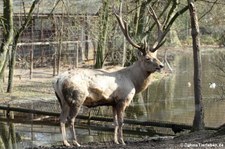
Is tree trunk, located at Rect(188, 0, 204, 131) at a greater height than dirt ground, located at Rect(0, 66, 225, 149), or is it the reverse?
tree trunk, located at Rect(188, 0, 204, 131)

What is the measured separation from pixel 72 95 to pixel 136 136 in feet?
17.2

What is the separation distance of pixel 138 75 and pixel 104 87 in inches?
44.1

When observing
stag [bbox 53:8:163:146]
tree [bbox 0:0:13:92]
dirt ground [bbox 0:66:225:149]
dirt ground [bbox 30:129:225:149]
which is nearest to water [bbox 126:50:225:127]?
dirt ground [bbox 0:66:225:149]

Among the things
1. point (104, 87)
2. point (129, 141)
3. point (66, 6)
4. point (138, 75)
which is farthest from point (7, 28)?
point (104, 87)

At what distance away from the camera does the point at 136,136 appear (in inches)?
600

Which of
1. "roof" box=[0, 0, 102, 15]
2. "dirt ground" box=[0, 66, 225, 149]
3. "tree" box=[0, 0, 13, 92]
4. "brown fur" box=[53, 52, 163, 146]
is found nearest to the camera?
"dirt ground" box=[0, 66, 225, 149]

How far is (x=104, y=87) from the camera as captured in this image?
1077 centimetres

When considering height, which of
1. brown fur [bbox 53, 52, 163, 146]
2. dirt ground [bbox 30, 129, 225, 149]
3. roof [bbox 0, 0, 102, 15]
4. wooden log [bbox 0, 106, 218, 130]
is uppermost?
roof [bbox 0, 0, 102, 15]

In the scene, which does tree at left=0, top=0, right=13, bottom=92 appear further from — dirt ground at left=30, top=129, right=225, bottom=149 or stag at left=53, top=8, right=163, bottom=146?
dirt ground at left=30, top=129, right=225, bottom=149

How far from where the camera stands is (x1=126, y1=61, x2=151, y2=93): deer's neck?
1155 centimetres

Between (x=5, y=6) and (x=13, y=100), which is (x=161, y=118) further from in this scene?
(x=5, y=6)

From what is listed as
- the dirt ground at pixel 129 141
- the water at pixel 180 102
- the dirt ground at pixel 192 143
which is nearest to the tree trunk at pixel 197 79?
the dirt ground at pixel 129 141

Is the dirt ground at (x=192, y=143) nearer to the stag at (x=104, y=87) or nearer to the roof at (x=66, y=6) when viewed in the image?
the stag at (x=104, y=87)

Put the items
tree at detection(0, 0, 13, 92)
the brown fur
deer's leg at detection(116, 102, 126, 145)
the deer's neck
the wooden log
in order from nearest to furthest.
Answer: the brown fur
deer's leg at detection(116, 102, 126, 145)
the deer's neck
the wooden log
tree at detection(0, 0, 13, 92)
